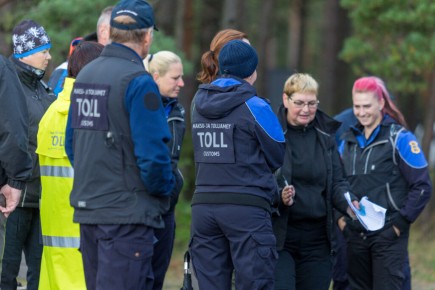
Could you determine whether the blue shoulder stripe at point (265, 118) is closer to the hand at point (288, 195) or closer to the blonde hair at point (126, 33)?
the hand at point (288, 195)

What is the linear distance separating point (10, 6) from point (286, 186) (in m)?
7.46

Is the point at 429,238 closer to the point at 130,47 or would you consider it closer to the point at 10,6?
the point at 10,6

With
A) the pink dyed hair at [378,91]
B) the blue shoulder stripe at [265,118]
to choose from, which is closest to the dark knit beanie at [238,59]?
the blue shoulder stripe at [265,118]

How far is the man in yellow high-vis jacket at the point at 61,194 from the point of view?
6.37m

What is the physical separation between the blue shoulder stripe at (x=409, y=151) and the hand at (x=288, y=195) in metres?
1.30

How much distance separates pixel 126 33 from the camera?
17.3ft

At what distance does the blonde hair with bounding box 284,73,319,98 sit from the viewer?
23.0 feet

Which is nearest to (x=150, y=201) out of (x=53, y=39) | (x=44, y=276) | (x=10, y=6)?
(x=44, y=276)

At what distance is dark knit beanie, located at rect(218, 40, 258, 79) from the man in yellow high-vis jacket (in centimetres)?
91

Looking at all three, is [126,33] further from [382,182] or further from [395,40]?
[395,40]

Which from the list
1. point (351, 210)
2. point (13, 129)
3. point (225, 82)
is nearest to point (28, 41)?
point (13, 129)

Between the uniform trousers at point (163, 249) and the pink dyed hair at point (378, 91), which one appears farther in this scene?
the pink dyed hair at point (378, 91)

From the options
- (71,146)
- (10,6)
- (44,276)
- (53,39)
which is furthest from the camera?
(10,6)

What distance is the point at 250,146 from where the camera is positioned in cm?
601
